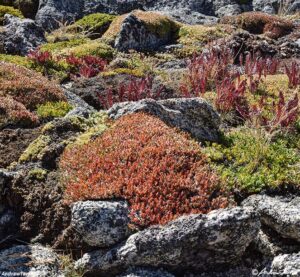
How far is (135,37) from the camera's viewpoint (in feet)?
61.5

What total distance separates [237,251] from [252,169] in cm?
192

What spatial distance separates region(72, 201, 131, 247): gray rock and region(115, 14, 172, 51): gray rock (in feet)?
44.3

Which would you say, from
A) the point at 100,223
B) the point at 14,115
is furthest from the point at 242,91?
the point at 100,223

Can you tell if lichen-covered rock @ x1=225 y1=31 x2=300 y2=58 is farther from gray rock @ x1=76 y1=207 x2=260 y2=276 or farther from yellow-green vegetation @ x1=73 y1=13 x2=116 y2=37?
gray rock @ x1=76 y1=207 x2=260 y2=276

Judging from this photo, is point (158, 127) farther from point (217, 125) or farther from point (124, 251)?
point (124, 251)

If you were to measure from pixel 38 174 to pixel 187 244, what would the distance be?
2729 mm

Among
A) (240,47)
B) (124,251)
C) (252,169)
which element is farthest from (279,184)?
(240,47)

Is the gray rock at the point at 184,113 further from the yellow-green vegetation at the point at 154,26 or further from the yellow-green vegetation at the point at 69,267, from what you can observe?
the yellow-green vegetation at the point at 154,26

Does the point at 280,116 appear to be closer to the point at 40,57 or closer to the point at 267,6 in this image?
the point at 40,57

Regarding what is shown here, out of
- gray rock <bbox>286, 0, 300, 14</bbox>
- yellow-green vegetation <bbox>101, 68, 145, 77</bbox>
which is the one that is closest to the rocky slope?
yellow-green vegetation <bbox>101, 68, 145, 77</bbox>

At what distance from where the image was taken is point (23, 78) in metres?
10.6

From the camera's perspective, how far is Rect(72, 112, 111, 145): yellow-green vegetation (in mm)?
7384

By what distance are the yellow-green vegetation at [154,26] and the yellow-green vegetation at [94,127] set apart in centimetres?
1160

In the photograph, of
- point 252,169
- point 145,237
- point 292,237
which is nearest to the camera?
point 145,237
